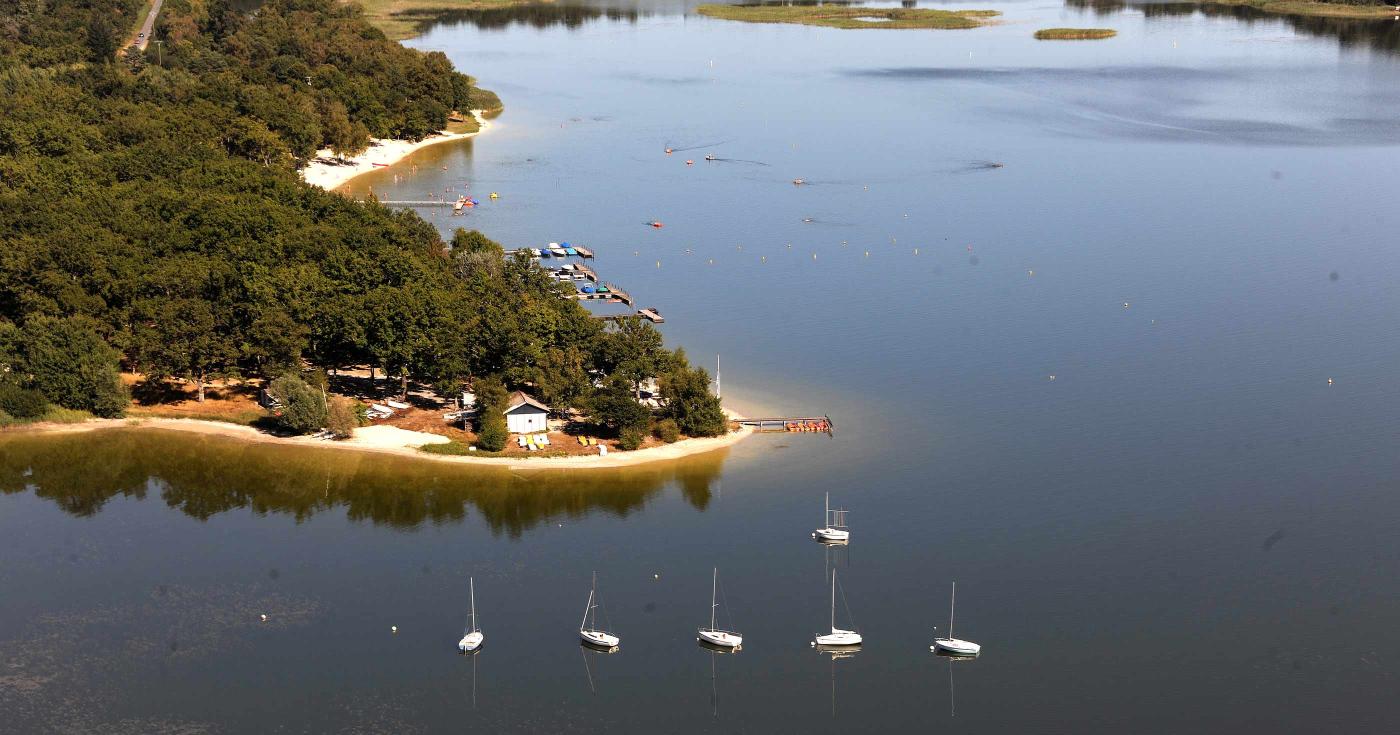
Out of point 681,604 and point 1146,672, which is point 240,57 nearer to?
point 681,604

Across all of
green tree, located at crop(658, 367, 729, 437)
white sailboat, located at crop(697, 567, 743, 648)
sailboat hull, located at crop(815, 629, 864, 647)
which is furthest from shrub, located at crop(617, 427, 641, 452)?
sailboat hull, located at crop(815, 629, 864, 647)

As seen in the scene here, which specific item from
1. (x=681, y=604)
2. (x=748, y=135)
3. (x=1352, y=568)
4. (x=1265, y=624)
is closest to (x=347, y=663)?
(x=681, y=604)

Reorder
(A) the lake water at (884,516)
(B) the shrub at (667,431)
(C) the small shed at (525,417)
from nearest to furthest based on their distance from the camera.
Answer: (A) the lake water at (884,516) → (B) the shrub at (667,431) → (C) the small shed at (525,417)

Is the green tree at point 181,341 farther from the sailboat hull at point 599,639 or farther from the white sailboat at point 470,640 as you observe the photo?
the sailboat hull at point 599,639

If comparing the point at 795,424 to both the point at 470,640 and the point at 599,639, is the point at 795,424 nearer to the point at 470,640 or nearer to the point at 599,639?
the point at 599,639

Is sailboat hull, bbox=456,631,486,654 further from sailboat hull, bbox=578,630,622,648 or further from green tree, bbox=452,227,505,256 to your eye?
green tree, bbox=452,227,505,256

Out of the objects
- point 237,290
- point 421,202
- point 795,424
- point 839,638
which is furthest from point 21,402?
point 421,202

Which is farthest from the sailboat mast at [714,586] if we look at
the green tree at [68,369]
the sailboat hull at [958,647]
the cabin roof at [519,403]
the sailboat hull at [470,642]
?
the green tree at [68,369]
